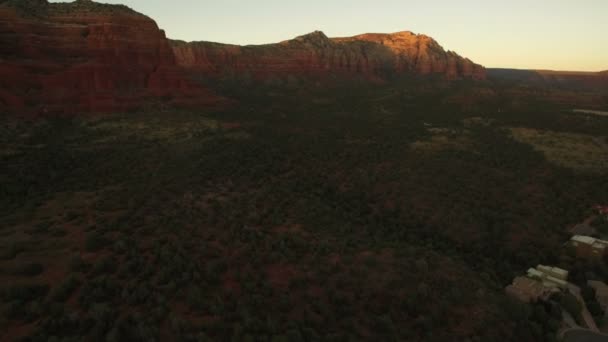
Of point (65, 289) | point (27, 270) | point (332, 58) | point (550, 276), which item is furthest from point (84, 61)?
point (332, 58)

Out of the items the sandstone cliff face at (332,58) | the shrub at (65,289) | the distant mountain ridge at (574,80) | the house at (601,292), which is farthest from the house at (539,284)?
the distant mountain ridge at (574,80)

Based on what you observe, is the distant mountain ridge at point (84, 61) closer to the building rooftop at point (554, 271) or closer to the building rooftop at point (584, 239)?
the building rooftop at point (554, 271)

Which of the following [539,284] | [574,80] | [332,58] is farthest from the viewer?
[574,80]

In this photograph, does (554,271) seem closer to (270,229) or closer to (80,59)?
(270,229)

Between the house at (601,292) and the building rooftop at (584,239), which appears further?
the building rooftop at (584,239)

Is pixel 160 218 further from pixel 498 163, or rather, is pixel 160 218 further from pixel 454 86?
pixel 454 86

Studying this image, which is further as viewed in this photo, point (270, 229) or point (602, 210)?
point (602, 210)

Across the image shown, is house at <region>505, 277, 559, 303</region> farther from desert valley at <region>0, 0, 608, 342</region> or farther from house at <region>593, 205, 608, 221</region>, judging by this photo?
house at <region>593, 205, 608, 221</region>
